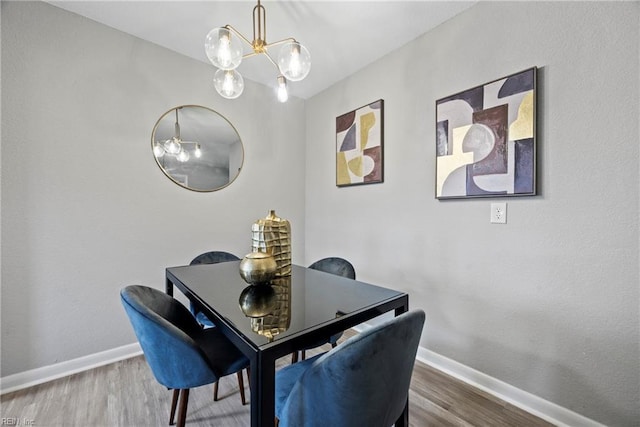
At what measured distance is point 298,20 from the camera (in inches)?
74.3

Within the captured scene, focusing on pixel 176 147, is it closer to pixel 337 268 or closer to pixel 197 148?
pixel 197 148

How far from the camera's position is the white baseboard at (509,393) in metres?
1.39

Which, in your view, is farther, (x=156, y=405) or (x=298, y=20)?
(x=298, y=20)

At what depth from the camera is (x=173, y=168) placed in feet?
7.48

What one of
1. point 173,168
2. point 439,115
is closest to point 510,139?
point 439,115

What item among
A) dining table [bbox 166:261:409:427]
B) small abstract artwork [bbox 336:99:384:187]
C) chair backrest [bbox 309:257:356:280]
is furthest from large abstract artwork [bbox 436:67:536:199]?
dining table [bbox 166:261:409:427]

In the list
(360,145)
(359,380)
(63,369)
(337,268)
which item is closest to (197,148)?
(360,145)

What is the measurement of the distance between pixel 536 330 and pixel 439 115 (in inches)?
57.4

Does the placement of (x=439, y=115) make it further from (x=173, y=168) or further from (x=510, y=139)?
(x=173, y=168)

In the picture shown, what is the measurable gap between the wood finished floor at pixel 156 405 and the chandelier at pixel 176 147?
1.67 meters

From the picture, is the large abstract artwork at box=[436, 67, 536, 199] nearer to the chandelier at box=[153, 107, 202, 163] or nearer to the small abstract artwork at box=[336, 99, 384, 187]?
the small abstract artwork at box=[336, 99, 384, 187]

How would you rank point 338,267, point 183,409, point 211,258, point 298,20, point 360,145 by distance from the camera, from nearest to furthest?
1. point 183,409
2. point 338,267
3. point 298,20
4. point 211,258
5. point 360,145

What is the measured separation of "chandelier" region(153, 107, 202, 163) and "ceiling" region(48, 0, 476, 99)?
1.97ft

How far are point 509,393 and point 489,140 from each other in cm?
152
